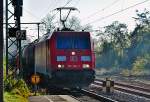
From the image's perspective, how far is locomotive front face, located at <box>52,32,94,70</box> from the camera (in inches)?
936

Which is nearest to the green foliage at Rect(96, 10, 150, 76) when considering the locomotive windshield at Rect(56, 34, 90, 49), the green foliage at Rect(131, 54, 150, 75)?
the green foliage at Rect(131, 54, 150, 75)

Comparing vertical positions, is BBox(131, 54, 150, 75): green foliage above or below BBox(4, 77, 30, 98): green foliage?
above

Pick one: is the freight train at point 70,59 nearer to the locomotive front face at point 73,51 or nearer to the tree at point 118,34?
the locomotive front face at point 73,51

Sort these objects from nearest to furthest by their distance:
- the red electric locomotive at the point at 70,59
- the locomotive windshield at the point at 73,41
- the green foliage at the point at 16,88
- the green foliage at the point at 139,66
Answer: the green foliage at the point at 16,88, the red electric locomotive at the point at 70,59, the locomotive windshield at the point at 73,41, the green foliage at the point at 139,66

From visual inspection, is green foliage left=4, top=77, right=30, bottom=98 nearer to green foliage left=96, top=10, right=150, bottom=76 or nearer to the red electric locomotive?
the red electric locomotive

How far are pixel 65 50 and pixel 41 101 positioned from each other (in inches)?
250

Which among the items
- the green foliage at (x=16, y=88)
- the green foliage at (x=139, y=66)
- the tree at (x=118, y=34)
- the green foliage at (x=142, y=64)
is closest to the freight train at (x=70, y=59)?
the green foliage at (x=16, y=88)

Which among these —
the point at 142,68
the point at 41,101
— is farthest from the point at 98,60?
the point at 41,101

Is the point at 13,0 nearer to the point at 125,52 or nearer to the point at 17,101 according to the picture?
the point at 17,101

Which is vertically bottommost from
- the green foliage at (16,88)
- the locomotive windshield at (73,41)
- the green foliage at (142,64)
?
the green foliage at (16,88)

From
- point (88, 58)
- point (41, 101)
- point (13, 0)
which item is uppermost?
point (13, 0)

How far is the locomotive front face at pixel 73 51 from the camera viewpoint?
23.8m

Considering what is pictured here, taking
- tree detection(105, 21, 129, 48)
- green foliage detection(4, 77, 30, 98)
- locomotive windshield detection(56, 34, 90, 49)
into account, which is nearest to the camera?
green foliage detection(4, 77, 30, 98)

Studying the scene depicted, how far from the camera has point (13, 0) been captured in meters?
26.4
